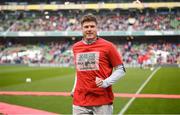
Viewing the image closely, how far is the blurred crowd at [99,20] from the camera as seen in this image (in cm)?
5162

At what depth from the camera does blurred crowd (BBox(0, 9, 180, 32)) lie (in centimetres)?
5162

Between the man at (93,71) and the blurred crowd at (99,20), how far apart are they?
45817 millimetres

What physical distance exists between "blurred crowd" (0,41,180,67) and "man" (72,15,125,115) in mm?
38988

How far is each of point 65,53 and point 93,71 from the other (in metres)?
44.7

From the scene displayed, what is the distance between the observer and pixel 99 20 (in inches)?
2099

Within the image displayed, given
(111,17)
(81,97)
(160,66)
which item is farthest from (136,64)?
(81,97)

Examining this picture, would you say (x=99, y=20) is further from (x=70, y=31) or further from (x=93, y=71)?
(x=93, y=71)

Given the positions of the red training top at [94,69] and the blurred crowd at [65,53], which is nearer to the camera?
the red training top at [94,69]

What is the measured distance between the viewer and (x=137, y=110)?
484 inches

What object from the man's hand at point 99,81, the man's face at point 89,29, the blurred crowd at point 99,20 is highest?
the man's face at point 89,29

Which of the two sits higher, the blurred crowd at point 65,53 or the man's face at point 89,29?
the man's face at point 89,29

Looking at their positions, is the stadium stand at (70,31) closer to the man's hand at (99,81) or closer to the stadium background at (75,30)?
the stadium background at (75,30)

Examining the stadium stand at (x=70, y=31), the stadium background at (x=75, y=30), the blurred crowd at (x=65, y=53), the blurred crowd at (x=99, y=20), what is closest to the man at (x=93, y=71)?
the stadium background at (x=75, y=30)

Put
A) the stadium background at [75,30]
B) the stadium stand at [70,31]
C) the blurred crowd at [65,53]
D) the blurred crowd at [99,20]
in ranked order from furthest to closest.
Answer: the blurred crowd at [99,20]
the stadium stand at [70,31]
the stadium background at [75,30]
the blurred crowd at [65,53]
